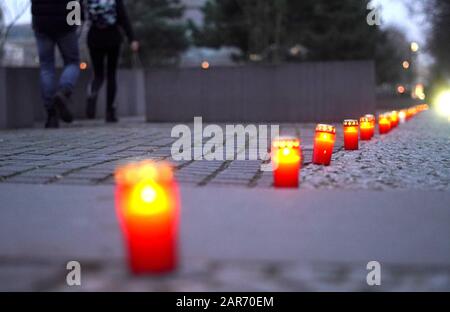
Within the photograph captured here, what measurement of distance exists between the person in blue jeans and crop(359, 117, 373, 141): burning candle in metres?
6.10

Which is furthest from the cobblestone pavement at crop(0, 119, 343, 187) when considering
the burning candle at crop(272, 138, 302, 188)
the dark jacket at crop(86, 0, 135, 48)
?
the dark jacket at crop(86, 0, 135, 48)

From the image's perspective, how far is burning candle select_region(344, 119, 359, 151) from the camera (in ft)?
27.8

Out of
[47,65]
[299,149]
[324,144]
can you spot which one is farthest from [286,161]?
[47,65]

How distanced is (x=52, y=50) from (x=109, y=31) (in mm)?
2018

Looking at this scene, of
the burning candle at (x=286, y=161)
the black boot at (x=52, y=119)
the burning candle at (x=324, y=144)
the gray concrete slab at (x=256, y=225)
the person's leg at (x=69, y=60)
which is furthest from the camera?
the black boot at (x=52, y=119)

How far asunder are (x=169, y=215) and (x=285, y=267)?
28.4 inches

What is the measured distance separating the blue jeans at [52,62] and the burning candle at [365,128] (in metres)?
6.23

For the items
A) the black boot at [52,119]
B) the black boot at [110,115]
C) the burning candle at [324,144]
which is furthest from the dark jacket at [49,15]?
the burning candle at [324,144]

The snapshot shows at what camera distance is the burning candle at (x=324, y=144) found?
6.74m

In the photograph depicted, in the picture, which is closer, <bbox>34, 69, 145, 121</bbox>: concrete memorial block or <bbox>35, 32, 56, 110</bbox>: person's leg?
<bbox>35, 32, 56, 110</bbox>: person's leg

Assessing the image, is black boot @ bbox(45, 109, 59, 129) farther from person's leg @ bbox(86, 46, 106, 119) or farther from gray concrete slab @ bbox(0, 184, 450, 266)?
gray concrete slab @ bbox(0, 184, 450, 266)

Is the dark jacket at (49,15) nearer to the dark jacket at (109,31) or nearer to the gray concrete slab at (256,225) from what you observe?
the dark jacket at (109,31)
